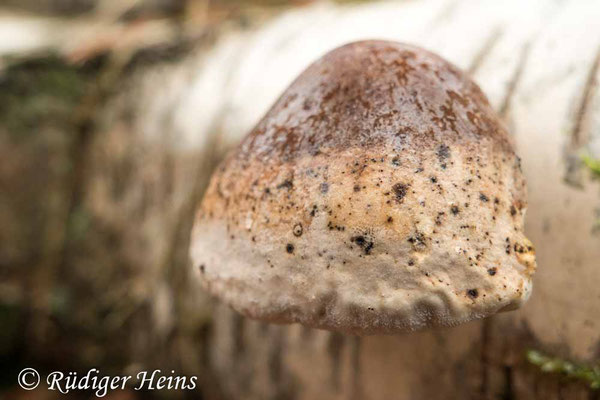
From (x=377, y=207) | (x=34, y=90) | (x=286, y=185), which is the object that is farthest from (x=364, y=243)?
(x=34, y=90)

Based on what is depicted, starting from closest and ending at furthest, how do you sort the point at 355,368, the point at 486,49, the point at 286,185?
1. the point at 286,185
2. the point at 486,49
3. the point at 355,368

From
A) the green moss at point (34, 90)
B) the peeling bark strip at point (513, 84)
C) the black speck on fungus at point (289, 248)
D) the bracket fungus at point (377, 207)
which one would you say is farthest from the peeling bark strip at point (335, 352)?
the green moss at point (34, 90)

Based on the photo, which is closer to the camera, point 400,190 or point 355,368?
point 400,190

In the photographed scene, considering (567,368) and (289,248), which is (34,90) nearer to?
(289,248)

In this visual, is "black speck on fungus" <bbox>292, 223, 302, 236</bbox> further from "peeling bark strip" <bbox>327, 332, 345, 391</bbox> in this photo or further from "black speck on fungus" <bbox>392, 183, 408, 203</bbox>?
"peeling bark strip" <bbox>327, 332, 345, 391</bbox>

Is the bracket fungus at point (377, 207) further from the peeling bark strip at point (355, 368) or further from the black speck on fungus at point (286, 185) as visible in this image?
the peeling bark strip at point (355, 368)

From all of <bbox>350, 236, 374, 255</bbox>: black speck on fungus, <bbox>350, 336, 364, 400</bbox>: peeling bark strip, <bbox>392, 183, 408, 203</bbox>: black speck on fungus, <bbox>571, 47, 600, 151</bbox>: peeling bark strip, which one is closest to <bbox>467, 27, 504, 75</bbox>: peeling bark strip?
<bbox>571, 47, 600, 151</bbox>: peeling bark strip
